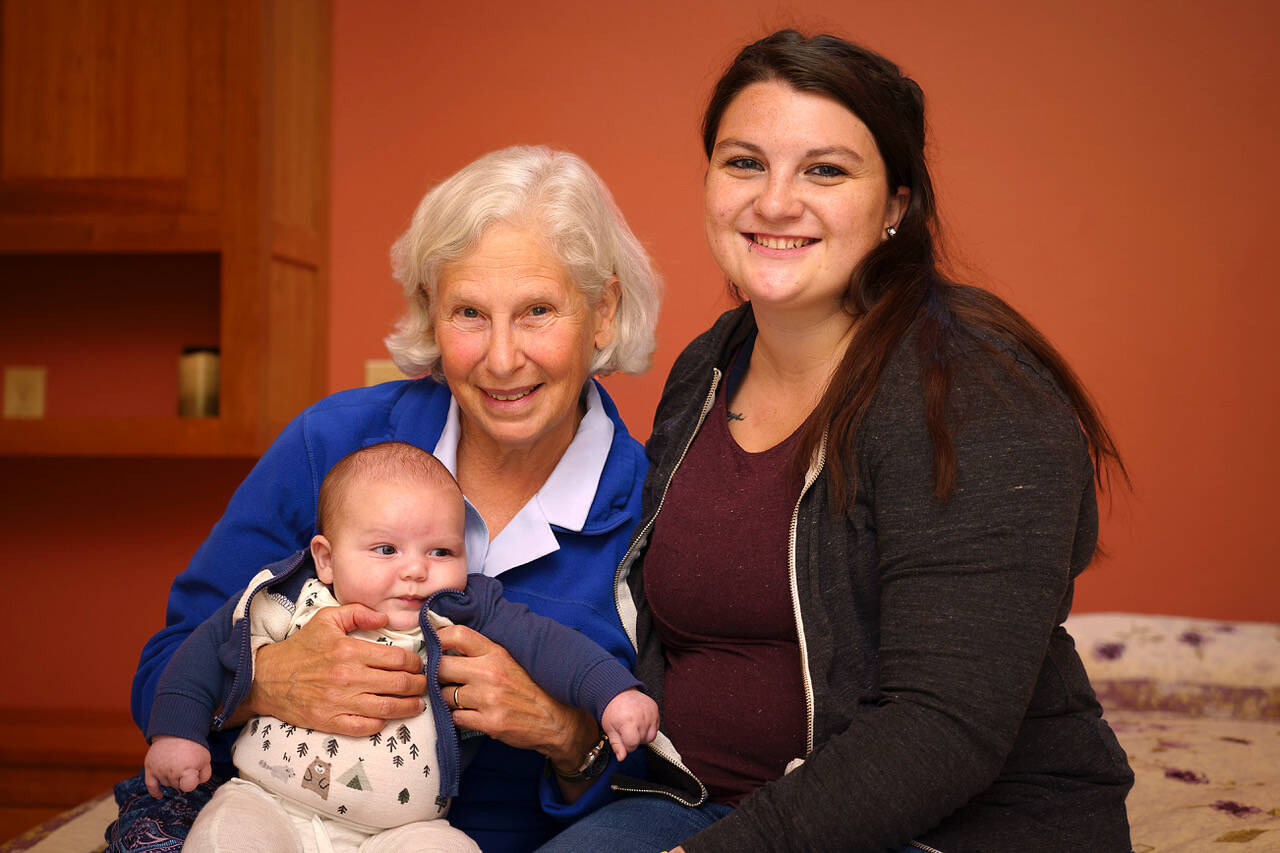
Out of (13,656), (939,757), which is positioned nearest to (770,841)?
(939,757)

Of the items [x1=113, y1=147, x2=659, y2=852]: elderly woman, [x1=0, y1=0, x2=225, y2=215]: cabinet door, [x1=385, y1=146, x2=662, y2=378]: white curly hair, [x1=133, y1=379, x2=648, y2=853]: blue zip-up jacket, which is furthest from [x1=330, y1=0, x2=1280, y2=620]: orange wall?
[x1=133, y1=379, x2=648, y2=853]: blue zip-up jacket

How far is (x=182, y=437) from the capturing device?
2916 mm

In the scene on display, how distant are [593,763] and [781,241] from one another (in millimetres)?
763

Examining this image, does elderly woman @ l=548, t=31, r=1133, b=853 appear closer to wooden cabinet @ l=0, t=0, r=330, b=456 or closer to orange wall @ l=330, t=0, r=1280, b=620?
orange wall @ l=330, t=0, r=1280, b=620

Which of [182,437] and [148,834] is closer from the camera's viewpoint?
[148,834]

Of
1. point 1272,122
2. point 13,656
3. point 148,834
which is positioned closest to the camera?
point 148,834

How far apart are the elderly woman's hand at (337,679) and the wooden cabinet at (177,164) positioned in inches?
62.8

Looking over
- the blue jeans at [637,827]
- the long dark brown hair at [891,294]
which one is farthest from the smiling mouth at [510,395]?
the blue jeans at [637,827]

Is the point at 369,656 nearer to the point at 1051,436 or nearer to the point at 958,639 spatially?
the point at 958,639

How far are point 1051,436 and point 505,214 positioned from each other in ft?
2.81

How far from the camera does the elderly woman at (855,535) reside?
114 centimetres

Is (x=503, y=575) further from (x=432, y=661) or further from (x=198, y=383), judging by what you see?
(x=198, y=383)

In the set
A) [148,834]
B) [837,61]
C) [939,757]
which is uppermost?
[837,61]

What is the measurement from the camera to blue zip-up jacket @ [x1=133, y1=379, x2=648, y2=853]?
1.60 m
